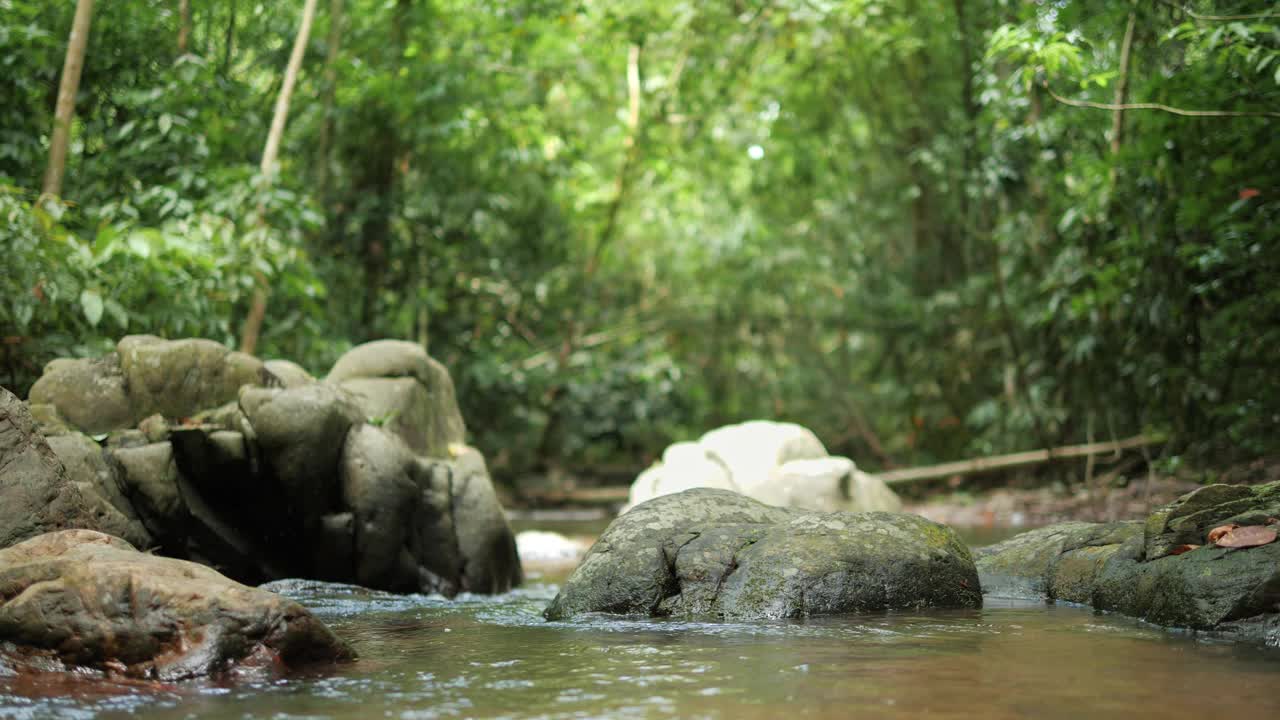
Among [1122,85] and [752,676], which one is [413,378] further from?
[1122,85]

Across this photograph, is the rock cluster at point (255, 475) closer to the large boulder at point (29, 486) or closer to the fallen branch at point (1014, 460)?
the large boulder at point (29, 486)

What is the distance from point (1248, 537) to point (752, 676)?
2.29 meters

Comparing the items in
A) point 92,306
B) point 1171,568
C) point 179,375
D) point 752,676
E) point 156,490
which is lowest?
point 752,676

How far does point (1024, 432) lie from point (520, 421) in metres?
6.99

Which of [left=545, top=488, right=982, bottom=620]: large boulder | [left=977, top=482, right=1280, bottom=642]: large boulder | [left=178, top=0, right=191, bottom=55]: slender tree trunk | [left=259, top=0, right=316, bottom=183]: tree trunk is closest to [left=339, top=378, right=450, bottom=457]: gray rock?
[left=259, top=0, right=316, bottom=183]: tree trunk

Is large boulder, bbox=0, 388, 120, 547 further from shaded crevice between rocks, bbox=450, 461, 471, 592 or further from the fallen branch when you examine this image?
the fallen branch

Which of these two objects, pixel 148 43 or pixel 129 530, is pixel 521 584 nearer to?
pixel 129 530

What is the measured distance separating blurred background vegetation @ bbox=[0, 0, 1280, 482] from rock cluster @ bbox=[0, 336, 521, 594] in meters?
1.12

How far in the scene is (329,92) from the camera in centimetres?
1266

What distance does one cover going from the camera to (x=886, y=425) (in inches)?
653

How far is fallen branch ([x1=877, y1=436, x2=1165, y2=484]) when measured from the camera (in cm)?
1153

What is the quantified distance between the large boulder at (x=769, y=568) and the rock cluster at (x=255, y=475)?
168cm

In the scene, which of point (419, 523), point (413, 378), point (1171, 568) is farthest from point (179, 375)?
point (1171, 568)

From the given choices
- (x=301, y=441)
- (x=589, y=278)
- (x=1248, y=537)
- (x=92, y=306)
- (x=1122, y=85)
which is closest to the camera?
(x=1248, y=537)
